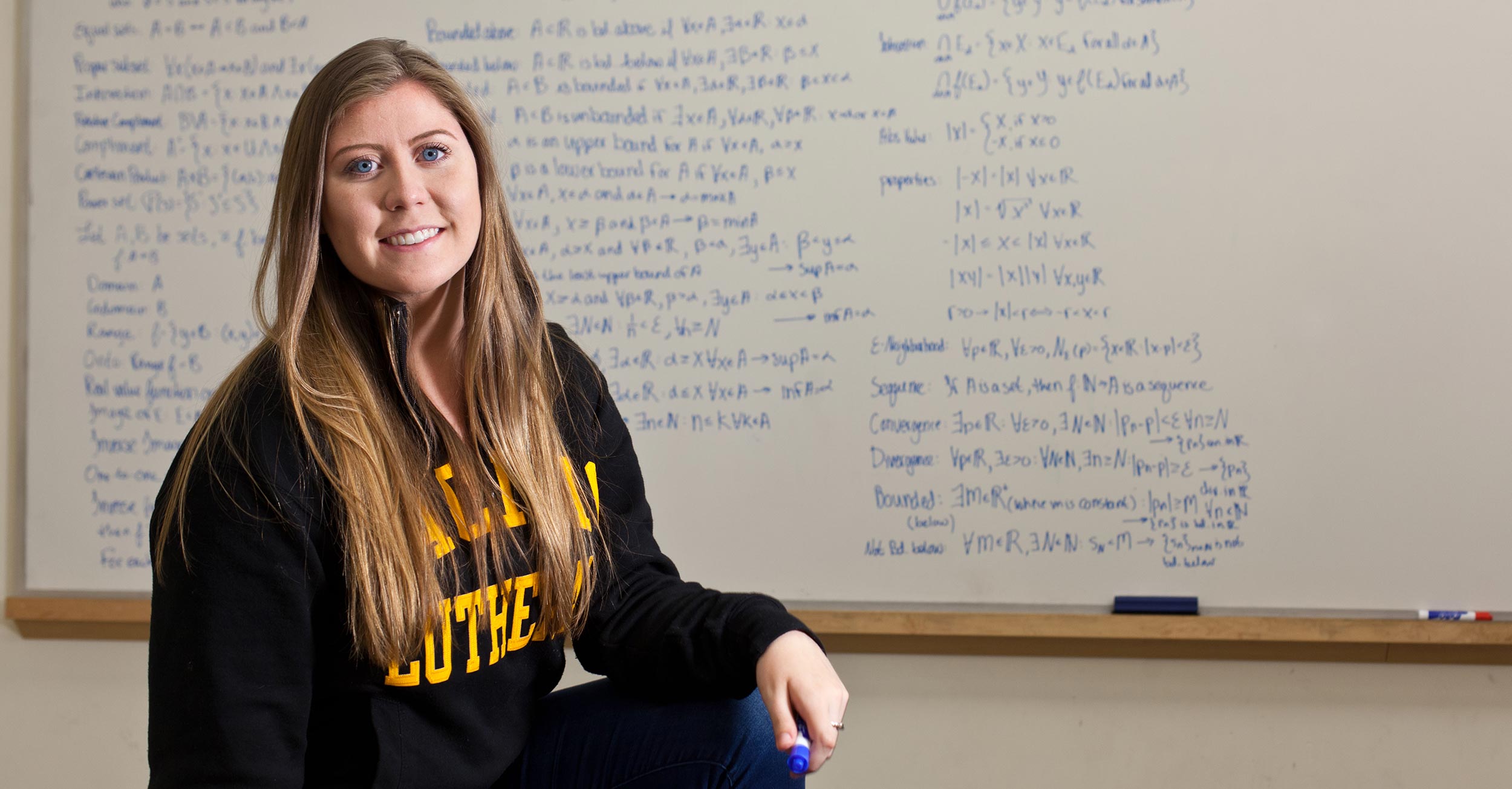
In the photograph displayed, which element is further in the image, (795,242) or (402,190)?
(795,242)

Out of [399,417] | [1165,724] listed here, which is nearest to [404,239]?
[399,417]

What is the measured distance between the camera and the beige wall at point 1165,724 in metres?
1.66

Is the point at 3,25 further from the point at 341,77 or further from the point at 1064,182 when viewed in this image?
the point at 1064,182

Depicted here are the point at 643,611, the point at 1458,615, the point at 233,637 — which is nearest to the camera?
the point at 233,637

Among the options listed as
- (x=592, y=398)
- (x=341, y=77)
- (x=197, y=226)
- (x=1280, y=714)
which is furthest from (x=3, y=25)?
(x=1280, y=714)

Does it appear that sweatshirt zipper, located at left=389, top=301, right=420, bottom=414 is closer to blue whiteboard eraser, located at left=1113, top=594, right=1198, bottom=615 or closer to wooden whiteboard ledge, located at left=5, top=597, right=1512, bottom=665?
wooden whiteboard ledge, located at left=5, top=597, right=1512, bottom=665

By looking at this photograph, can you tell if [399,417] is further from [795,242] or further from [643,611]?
[795,242]

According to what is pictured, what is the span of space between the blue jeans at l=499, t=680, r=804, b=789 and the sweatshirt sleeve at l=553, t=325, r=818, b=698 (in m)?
0.03

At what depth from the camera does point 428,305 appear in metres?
1.01

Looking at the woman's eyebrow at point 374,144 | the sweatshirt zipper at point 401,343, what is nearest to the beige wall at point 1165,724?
the sweatshirt zipper at point 401,343

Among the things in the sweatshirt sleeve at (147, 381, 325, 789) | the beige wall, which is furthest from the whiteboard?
the sweatshirt sleeve at (147, 381, 325, 789)

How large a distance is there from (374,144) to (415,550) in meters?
0.36

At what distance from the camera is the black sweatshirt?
0.80m

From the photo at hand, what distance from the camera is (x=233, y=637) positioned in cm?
80
